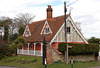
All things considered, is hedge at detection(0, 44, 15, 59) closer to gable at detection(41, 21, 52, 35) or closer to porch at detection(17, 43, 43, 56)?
porch at detection(17, 43, 43, 56)

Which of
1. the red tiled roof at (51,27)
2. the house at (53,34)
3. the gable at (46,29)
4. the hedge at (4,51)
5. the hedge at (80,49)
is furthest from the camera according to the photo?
the hedge at (4,51)

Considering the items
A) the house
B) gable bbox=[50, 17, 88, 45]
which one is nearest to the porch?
the house

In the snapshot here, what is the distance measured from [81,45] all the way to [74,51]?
2.08m

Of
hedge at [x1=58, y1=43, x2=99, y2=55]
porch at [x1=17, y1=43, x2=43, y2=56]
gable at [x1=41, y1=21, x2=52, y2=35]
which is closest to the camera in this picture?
hedge at [x1=58, y1=43, x2=99, y2=55]

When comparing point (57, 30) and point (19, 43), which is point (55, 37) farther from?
point (19, 43)

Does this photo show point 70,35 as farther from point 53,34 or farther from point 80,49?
point 80,49

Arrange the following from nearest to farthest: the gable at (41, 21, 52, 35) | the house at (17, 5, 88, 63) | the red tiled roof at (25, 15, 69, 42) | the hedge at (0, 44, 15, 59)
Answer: the house at (17, 5, 88, 63)
the red tiled roof at (25, 15, 69, 42)
the gable at (41, 21, 52, 35)
the hedge at (0, 44, 15, 59)

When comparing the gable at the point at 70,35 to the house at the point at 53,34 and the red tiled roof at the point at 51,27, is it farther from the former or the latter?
the red tiled roof at the point at 51,27

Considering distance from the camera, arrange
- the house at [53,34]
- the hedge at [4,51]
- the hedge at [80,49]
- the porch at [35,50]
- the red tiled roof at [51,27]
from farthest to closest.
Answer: the hedge at [4,51]
the porch at [35,50]
the red tiled roof at [51,27]
the house at [53,34]
the hedge at [80,49]

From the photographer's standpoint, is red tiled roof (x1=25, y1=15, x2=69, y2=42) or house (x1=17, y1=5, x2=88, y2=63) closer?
house (x1=17, y1=5, x2=88, y2=63)

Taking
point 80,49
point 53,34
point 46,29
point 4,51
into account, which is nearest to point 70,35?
point 53,34

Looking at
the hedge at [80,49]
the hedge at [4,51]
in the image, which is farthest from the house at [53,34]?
the hedge at [80,49]

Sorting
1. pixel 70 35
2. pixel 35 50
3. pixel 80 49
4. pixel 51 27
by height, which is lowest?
pixel 35 50

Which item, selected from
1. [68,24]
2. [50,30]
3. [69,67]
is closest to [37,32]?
[50,30]
